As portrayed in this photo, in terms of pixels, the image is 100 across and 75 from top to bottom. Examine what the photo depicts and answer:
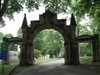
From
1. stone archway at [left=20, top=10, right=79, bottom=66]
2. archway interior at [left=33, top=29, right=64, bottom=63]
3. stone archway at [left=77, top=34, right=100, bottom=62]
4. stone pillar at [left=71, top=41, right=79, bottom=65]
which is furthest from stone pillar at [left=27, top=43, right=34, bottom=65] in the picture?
archway interior at [left=33, top=29, right=64, bottom=63]

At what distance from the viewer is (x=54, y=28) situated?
117ft

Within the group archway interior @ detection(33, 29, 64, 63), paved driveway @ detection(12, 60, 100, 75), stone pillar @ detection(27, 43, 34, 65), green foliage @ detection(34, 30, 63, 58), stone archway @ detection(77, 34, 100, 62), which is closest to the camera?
paved driveway @ detection(12, 60, 100, 75)

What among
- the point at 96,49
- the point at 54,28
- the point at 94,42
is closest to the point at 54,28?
the point at 54,28

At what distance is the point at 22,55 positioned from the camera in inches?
1384

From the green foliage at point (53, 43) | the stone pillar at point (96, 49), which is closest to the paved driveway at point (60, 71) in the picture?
the stone pillar at point (96, 49)

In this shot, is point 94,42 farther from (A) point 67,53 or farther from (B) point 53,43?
(B) point 53,43

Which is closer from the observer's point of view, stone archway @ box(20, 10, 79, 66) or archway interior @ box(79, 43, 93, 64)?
stone archway @ box(20, 10, 79, 66)

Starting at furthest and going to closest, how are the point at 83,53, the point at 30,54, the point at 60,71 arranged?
the point at 83,53, the point at 30,54, the point at 60,71

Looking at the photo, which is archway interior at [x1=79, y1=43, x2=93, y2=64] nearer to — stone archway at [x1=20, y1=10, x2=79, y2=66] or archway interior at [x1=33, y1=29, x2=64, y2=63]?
stone archway at [x1=20, y1=10, x2=79, y2=66]

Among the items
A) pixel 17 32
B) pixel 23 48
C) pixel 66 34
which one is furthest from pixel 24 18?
pixel 17 32

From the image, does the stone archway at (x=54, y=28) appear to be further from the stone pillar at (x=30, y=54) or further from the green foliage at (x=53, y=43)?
the green foliage at (x=53, y=43)

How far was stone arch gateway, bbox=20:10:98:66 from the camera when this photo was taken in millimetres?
35094

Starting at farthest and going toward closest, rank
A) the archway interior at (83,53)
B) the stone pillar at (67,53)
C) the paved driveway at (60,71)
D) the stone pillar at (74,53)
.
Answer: the archway interior at (83,53)
the stone pillar at (67,53)
the stone pillar at (74,53)
the paved driveway at (60,71)

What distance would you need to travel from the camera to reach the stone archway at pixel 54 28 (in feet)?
115
